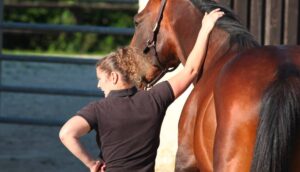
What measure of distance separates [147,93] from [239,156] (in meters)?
0.64

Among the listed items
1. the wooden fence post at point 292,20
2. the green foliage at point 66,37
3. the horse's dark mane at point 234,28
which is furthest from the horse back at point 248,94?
the green foliage at point 66,37

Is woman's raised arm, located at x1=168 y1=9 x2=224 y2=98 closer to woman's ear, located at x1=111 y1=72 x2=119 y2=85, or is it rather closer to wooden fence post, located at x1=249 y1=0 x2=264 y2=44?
woman's ear, located at x1=111 y1=72 x2=119 y2=85

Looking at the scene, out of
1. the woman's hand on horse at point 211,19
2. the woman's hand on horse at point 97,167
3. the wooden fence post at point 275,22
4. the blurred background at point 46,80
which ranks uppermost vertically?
the woman's hand on horse at point 211,19

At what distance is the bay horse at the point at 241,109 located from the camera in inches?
136

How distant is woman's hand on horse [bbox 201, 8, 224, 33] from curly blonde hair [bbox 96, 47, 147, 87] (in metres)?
0.54

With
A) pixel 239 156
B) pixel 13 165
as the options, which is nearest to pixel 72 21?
pixel 13 165

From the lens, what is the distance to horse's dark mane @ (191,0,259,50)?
4257 millimetres

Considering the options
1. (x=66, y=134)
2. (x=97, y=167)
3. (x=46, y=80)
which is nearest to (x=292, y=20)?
(x=97, y=167)

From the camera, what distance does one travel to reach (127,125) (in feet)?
12.8

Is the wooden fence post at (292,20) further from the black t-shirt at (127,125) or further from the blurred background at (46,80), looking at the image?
the black t-shirt at (127,125)

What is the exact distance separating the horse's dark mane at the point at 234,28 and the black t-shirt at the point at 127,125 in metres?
0.54

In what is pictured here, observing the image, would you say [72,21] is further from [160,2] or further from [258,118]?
[258,118]

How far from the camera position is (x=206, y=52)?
448 centimetres

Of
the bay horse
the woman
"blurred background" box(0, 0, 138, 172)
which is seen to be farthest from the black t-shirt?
"blurred background" box(0, 0, 138, 172)
